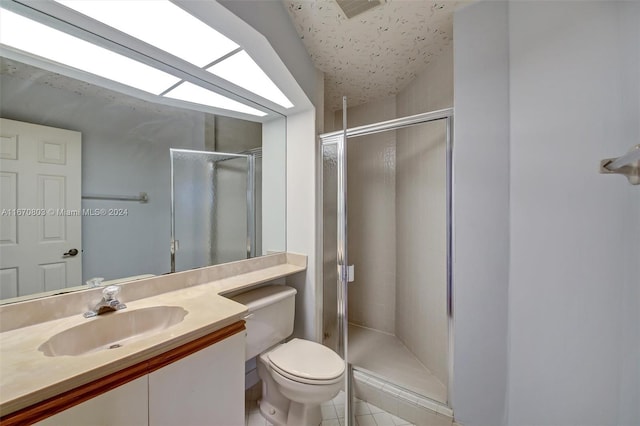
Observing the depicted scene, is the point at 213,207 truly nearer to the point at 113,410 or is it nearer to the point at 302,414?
the point at 113,410

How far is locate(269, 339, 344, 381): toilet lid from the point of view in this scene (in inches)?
47.2

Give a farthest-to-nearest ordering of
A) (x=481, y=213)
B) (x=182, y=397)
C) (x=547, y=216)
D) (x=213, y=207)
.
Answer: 1. (x=213, y=207)
2. (x=481, y=213)
3. (x=547, y=216)
4. (x=182, y=397)

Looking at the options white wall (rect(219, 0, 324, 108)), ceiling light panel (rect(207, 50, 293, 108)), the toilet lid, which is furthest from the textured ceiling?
the toilet lid

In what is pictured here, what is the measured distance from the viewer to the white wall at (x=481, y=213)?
1132 mm

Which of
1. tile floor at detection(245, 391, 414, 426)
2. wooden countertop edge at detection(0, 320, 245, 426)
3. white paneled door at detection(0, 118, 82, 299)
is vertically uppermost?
white paneled door at detection(0, 118, 82, 299)

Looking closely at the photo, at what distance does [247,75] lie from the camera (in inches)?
52.5

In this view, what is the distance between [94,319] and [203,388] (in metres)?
0.51

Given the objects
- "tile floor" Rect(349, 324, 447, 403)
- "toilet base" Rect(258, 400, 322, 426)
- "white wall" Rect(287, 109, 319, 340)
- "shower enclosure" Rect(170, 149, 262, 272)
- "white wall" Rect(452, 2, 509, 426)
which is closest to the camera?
"white wall" Rect(452, 2, 509, 426)

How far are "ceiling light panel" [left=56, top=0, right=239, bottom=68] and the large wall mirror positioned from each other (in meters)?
0.31

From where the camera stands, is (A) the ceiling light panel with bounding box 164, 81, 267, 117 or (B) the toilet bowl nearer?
(B) the toilet bowl

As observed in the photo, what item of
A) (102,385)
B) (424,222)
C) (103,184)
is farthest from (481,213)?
(103,184)

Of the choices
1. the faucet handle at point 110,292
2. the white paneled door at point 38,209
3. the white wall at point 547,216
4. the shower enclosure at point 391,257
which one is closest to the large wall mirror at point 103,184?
the white paneled door at point 38,209

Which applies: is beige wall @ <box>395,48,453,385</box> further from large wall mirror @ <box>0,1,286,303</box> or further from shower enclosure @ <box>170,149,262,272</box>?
large wall mirror @ <box>0,1,286,303</box>

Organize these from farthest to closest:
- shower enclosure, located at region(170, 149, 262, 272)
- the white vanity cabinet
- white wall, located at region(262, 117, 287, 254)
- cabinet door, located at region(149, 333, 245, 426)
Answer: white wall, located at region(262, 117, 287, 254) < shower enclosure, located at region(170, 149, 262, 272) < cabinet door, located at region(149, 333, 245, 426) < the white vanity cabinet
